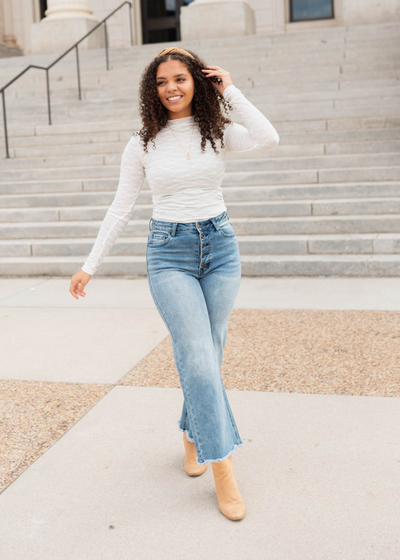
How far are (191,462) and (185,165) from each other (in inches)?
54.3

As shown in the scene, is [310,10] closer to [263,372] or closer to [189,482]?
[263,372]

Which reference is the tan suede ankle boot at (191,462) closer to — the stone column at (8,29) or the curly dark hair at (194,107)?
the curly dark hair at (194,107)

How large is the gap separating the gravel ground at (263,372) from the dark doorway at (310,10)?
53.7 ft

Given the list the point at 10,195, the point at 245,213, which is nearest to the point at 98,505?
the point at 245,213

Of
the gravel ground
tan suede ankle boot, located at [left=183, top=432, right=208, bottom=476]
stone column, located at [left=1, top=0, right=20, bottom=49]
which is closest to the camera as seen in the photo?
tan suede ankle boot, located at [left=183, top=432, right=208, bottom=476]

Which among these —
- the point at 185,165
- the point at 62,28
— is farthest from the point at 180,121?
the point at 62,28

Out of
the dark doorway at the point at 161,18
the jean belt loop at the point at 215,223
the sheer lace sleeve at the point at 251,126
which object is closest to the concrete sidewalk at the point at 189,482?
the jean belt loop at the point at 215,223

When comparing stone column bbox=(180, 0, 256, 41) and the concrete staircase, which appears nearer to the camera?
the concrete staircase

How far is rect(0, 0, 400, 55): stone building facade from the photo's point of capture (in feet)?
53.1

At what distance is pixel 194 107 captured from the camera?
2.97 meters

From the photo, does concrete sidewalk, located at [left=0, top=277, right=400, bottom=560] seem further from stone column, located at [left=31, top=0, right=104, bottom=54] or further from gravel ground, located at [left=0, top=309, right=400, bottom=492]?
stone column, located at [left=31, top=0, right=104, bottom=54]

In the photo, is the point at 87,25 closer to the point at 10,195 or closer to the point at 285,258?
the point at 10,195

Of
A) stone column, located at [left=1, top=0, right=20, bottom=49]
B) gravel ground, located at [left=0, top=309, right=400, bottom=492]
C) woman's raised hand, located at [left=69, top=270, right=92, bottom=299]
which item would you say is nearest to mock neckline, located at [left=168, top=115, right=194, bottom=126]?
woman's raised hand, located at [left=69, top=270, right=92, bottom=299]

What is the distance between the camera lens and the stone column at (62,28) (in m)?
17.3
